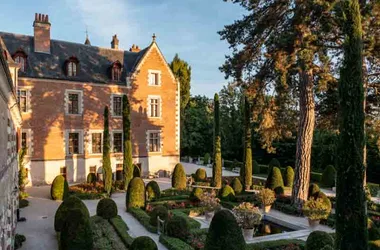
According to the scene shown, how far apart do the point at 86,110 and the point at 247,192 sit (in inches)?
594

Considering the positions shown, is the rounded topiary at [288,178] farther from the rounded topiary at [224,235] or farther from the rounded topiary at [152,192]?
the rounded topiary at [224,235]

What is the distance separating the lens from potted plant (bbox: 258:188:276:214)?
1784 cm

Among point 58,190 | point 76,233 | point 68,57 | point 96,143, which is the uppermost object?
point 68,57

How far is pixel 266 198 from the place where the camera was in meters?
17.8

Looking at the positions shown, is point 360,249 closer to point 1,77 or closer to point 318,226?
point 318,226

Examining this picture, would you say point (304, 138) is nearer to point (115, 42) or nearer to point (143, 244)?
point (143, 244)

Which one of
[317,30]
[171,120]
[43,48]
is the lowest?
[171,120]

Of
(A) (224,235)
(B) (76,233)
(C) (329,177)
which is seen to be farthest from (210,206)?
(C) (329,177)

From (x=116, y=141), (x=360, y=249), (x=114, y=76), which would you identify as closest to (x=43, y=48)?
(x=114, y=76)

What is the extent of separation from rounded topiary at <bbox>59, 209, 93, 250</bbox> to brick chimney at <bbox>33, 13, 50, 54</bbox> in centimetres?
2057

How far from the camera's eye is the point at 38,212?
17859 millimetres

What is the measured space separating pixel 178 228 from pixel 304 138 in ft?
30.3

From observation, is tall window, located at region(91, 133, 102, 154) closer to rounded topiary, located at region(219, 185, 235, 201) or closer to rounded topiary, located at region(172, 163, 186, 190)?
rounded topiary, located at region(172, 163, 186, 190)

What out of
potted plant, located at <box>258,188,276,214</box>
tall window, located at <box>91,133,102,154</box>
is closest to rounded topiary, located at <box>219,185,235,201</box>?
potted plant, located at <box>258,188,276,214</box>
